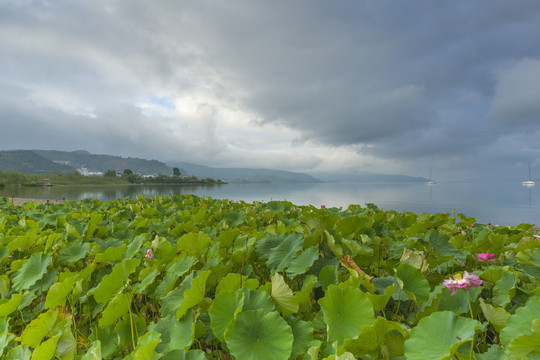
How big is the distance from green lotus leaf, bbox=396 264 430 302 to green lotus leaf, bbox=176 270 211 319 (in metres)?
0.70

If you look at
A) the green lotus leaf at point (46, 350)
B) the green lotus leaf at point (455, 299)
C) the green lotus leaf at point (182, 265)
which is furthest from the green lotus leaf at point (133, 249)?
the green lotus leaf at point (455, 299)

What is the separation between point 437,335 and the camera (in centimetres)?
67

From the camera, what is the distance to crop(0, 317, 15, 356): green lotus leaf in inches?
37.0

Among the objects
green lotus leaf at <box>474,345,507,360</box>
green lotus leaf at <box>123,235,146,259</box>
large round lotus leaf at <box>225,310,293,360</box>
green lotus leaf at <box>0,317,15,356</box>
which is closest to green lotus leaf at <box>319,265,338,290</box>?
large round lotus leaf at <box>225,310,293,360</box>

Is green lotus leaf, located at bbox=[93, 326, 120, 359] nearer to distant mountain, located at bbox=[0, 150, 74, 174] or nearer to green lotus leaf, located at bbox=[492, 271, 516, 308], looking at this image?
green lotus leaf, located at bbox=[492, 271, 516, 308]

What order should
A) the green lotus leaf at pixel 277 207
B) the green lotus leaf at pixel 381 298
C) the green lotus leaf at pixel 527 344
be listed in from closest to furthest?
the green lotus leaf at pixel 527 344 → the green lotus leaf at pixel 381 298 → the green lotus leaf at pixel 277 207

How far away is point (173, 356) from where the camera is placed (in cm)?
75

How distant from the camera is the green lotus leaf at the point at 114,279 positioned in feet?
3.45

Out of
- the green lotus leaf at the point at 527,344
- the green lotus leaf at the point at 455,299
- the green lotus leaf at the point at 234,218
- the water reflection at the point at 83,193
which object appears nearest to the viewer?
the green lotus leaf at the point at 527,344

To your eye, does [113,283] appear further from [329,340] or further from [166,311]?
[329,340]

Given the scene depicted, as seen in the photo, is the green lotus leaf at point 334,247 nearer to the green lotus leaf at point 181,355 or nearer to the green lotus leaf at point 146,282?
the green lotus leaf at point 181,355

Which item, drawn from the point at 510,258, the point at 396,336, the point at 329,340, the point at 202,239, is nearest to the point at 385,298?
the point at 396,336

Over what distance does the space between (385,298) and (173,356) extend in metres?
0.64

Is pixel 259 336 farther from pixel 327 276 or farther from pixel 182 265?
pixel 182 265
